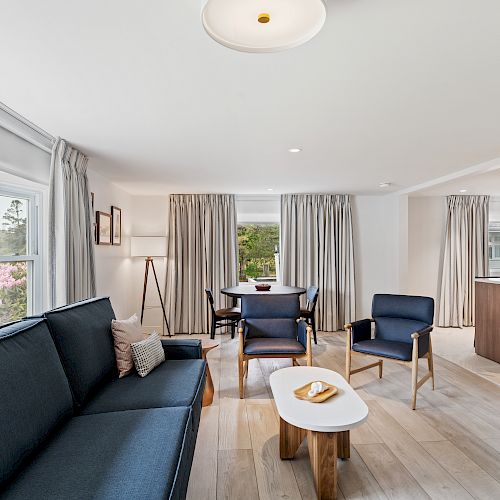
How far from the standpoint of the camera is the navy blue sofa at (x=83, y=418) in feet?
4.51

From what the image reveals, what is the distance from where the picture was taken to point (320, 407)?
7.18 feet

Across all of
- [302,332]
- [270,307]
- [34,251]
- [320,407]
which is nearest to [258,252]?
[270,307]

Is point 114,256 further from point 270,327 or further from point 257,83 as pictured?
point 257,83

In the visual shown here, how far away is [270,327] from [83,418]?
7.61ft

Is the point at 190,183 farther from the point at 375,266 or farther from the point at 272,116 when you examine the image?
the point at 375,266

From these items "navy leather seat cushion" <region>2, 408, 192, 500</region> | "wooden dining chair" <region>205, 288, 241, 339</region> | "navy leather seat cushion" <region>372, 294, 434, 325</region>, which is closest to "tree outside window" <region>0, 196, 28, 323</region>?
"navy leather seat cushion" <region>2, 408, 192, 500</region>

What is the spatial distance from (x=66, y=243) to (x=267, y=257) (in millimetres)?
3857

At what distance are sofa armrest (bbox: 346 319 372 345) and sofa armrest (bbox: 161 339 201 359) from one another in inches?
62.2

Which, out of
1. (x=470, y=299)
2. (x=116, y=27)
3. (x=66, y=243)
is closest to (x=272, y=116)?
(x=116, y=27)

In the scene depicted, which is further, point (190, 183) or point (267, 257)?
point (267, 257)

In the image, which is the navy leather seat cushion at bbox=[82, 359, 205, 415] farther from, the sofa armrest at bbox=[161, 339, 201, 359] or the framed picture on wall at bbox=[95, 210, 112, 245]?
the framed picture on wall at bbox=[95, 210, 112, 245]

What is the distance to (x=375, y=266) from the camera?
6.43 metres

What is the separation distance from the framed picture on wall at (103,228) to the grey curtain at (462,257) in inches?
222

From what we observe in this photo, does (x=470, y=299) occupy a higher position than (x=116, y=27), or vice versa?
(x=116, y=27)
